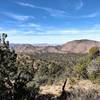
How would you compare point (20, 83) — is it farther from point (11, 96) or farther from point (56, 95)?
point (56, 95)

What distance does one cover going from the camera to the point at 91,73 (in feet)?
88.7

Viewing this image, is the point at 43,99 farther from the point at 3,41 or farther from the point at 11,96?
the point at 3,41

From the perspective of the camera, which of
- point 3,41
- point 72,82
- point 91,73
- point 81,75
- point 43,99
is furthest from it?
point 81,75

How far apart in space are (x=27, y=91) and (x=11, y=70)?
1938 mm

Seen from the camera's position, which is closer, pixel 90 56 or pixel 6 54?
pixel 6 54

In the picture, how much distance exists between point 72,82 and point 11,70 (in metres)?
8.30

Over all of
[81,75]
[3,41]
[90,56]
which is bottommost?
[81,75]

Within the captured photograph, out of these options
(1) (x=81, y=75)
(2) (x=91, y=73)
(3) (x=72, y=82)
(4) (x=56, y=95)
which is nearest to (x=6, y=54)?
(4) (x=56, y=95)

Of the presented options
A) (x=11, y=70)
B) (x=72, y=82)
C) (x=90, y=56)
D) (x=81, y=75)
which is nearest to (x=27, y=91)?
(x=11, y=70)

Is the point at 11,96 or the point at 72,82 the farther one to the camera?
the point at 72,82

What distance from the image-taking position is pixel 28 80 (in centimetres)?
1622

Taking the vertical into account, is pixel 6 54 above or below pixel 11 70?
above

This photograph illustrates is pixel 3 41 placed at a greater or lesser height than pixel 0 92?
greater

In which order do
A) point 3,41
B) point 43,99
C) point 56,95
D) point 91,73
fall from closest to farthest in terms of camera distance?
point 3,41, point 43,99, point 56,95, point 91,73
